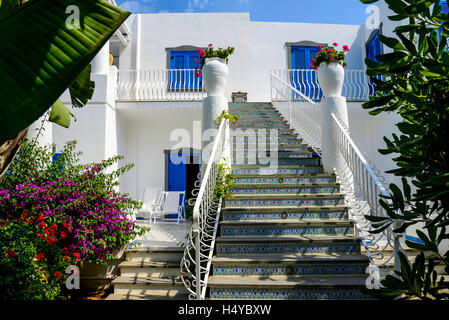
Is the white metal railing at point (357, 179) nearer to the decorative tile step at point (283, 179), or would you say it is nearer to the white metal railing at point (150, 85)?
the decorative tile step at point (283, 179)

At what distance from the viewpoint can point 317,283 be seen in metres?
3.26

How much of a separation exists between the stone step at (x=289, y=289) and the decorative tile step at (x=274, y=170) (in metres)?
2.34

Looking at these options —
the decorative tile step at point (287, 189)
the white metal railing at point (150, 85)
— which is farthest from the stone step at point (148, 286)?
the white metal railing at point (150, 85)

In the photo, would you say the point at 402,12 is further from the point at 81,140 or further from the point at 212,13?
the point at 212,13

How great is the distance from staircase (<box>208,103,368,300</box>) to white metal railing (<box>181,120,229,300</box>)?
134mm

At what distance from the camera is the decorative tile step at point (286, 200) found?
461 cm

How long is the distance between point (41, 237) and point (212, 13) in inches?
380

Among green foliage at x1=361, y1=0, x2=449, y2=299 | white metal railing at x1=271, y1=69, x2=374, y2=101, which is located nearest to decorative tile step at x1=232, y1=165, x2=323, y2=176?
green foliage at x1=361, y1=0, x2=449, y2=299

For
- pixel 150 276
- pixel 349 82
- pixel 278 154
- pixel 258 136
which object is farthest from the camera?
pixel 349 82

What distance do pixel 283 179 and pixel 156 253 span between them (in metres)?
2.58

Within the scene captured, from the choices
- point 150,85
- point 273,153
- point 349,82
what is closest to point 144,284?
point 273,153

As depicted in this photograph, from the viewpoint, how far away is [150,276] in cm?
452

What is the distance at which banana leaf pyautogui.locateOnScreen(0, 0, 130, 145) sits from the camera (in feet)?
3.77

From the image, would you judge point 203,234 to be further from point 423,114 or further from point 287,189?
point 423,114
